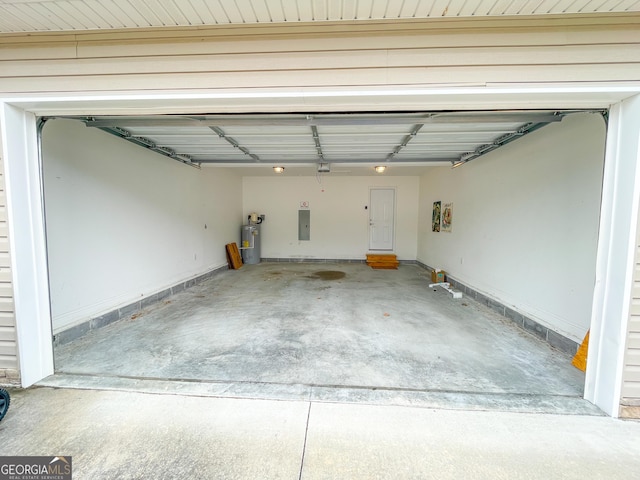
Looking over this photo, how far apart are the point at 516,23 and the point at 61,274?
4495 millimetres

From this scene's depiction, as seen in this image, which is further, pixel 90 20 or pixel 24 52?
pixel 24 52

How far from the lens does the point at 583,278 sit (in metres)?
2.45

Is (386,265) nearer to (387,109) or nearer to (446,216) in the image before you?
(446,216)

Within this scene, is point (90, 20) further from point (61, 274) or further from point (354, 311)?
point (354, 311)

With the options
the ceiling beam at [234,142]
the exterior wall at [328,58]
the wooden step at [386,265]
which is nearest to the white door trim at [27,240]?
the exterior wall at [328,58]

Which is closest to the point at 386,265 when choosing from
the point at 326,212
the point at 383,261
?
the point at 383,261

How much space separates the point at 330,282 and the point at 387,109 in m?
4.09

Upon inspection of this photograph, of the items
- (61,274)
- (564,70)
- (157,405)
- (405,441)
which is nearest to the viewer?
(405,441)

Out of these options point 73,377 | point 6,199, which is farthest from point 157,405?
point 6,199

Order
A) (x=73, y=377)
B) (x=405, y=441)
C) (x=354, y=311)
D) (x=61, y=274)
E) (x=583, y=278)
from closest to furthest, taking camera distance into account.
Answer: (x=405, y=441) < (x=73, y=377) < (x=583, y=278) < (x=61, y=274) < (x=354, y=311)

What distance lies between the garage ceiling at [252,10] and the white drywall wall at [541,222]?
144 centimetres

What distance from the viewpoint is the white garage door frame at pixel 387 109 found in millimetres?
1606

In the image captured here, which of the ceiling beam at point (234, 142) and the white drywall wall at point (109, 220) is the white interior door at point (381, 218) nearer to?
the ceiling beam at point (234, 142)

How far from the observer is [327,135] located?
324cm
